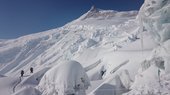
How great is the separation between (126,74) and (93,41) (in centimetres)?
2818

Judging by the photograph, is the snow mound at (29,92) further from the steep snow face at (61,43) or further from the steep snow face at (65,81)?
the steep snow face at (61,43)

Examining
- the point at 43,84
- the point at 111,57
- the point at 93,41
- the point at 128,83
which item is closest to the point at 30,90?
the point at 43,84

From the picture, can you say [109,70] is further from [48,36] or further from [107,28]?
[48,36]

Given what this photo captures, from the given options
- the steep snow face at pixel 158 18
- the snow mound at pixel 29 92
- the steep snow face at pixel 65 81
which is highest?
the steep snow face at pixel 158 18

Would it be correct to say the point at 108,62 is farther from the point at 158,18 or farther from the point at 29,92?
the point at 158,18

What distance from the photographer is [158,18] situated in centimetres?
1449

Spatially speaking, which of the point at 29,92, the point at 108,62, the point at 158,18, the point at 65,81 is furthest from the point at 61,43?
the point at 158,18

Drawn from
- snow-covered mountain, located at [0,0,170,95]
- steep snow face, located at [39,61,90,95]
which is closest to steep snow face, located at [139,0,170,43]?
snow-covered mountain, located at [0,0,170,95]

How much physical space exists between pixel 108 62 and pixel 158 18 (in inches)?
756

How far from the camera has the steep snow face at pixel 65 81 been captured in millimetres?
19172

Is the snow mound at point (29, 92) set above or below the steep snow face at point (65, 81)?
below

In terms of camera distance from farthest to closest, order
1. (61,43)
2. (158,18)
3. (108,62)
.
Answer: (61,43) < (108,62) < (158,18)

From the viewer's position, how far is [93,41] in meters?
51.1

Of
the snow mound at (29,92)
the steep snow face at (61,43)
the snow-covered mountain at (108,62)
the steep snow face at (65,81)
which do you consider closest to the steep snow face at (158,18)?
the snow-covered mountain at (108,62)
